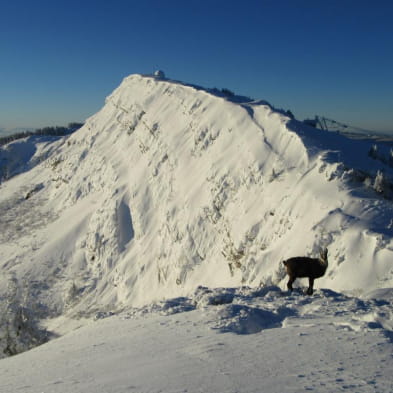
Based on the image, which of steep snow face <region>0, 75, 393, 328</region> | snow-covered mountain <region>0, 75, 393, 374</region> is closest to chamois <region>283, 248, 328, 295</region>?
snow-covered mountain <region>0, 75, 393, 374</region>

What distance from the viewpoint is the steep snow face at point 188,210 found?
14617mm

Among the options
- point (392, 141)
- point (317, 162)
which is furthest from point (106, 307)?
point (392, 141)

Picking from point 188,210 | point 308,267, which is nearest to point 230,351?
point 308,267

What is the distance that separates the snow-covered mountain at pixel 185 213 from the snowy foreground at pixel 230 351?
3.30 meters

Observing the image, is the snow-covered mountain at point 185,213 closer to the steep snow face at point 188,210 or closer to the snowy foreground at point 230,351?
the steep snow face at point 188,210

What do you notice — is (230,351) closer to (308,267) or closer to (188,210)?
(308,267)

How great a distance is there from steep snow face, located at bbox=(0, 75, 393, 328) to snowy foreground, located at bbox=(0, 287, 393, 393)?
13.5 feet

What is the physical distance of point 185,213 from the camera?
1104 inches

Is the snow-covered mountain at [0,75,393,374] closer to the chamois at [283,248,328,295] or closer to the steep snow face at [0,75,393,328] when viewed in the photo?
the steep snow face at [0,75,393,328]

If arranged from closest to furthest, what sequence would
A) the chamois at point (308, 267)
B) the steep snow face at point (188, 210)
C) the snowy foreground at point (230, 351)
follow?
the snowy foreground at point (230, 351), the chamois at point (308, 267), the steep snow face at point (188, 210)

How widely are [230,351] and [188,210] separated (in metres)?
21.8

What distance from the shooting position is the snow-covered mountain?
48.2ft

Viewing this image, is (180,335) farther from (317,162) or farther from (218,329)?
(317,162)

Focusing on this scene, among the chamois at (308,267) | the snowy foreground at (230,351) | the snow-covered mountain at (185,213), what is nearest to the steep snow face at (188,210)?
the snow-covered mountain at (185,213)
